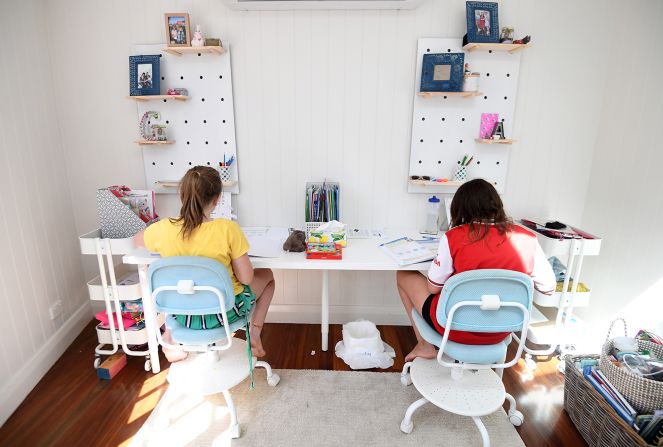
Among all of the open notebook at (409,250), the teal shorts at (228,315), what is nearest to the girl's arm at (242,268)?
the teal shorts at (228,315)

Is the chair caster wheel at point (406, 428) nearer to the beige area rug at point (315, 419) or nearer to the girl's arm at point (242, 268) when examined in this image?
the beige area rug at point (315, 419)

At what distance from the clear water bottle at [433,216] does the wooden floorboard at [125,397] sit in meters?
0.74

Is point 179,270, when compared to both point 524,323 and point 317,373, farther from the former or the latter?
point 524,323

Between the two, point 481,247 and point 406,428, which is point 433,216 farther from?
point 406,428

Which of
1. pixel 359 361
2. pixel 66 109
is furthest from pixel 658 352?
pixel 66 109

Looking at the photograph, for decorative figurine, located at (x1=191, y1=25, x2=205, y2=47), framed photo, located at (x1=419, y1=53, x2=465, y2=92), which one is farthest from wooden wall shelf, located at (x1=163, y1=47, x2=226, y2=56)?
framed photo, located at (x1=419, y1=53, x2=465, y2=92)

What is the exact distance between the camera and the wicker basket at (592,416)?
1.49 m

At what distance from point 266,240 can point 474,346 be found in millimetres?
1248

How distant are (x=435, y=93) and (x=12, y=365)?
8.89ft

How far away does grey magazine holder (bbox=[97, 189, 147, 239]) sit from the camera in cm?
209

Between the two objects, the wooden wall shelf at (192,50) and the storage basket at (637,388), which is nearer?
the storage basket at (637,388)

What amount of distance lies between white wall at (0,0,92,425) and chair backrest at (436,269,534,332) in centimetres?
217

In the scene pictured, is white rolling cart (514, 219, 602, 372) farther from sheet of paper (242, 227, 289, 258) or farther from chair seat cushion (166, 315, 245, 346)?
chair seat cushion (166, 315, 245, 346)

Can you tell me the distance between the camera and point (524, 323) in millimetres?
1499
